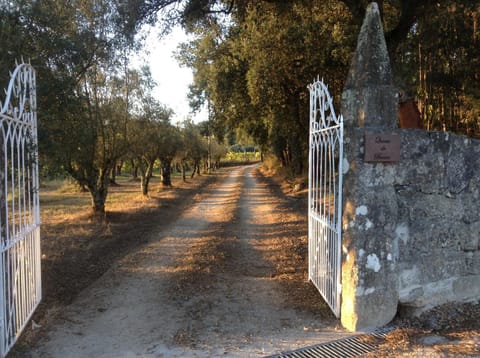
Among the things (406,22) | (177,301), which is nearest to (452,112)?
(406,22)

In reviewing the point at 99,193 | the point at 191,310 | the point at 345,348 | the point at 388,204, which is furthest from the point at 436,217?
the point at 99,193

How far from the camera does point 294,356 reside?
404 centimetres

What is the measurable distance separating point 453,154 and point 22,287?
5587 mm

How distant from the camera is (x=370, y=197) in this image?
4492 mm

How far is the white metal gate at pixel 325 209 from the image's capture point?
15.8ft

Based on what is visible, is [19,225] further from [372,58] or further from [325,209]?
[372,58]

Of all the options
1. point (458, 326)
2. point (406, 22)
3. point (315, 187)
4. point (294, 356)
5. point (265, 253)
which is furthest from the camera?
point (265, 253)

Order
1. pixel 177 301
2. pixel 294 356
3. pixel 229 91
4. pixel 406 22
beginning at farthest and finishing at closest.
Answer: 1. pixel 229 91
2. pixel 406 22
3. pixel 177 301
4. pixel 294 356

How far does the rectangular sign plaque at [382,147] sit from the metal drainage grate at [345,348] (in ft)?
6.55

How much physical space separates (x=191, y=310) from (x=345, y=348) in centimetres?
214

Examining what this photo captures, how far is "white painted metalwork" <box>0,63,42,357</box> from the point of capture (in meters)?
3.93

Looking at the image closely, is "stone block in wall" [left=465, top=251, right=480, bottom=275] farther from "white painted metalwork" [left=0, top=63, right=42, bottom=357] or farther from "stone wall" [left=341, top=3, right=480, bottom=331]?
"white painted metalwork" [left=0, top=63, right=42, bottom=357]

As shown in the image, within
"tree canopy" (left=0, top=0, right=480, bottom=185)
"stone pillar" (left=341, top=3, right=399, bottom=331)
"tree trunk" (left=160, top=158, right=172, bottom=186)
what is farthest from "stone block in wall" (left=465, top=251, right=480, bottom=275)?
"tree trunk" (left=160, top=158, right=172, bottom=186)

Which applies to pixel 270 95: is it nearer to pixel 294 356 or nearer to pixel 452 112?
pixel 452 112
